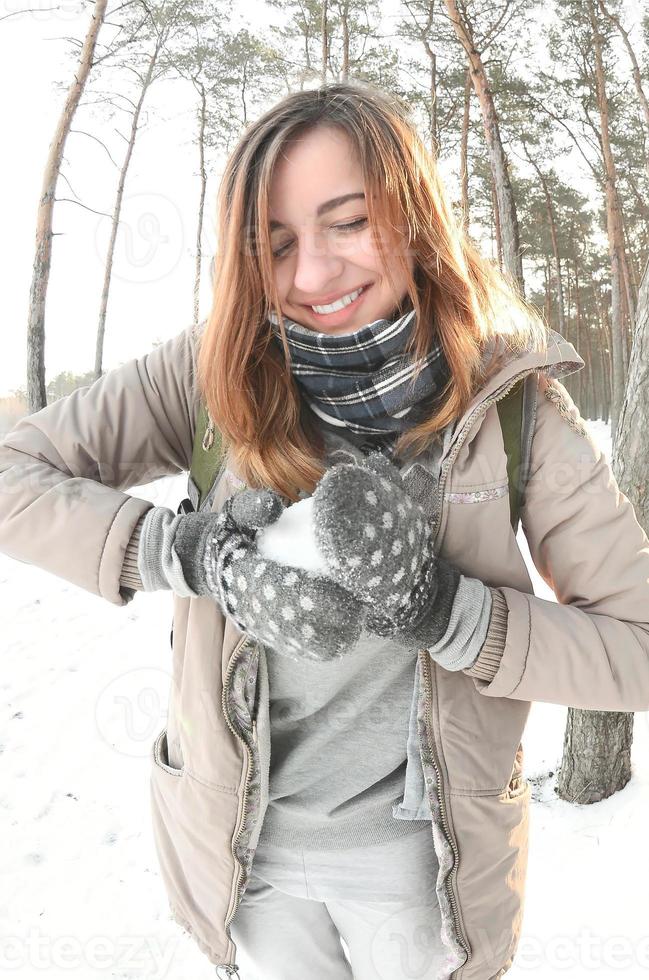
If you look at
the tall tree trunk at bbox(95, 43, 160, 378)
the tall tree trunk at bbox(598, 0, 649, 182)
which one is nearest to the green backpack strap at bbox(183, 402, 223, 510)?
the tall tree trunk at bbox(95, 43, 160, 378)

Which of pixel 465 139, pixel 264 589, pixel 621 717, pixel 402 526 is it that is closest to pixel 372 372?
pixel 402 526

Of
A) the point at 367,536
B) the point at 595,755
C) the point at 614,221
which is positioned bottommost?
the point at 595,755

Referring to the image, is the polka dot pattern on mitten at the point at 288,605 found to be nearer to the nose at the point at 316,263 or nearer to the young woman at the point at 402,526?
the young woman at the point at 402,526

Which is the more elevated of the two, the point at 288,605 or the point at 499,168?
the point at 499,168

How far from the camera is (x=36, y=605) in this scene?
582cm

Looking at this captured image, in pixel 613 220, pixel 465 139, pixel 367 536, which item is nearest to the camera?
pixel 367 536

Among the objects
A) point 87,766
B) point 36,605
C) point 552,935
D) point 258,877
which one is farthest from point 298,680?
point 36,605

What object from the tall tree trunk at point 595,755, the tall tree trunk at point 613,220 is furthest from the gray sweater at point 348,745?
the tall tree trunk at point 613,220

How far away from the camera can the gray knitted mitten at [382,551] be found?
91 cm

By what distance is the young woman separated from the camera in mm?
1111

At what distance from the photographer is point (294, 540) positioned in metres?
0.98

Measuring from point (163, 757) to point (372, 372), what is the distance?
98cm

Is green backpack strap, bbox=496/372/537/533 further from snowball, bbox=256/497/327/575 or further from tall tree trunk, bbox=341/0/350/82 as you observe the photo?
tall tree trunk, bbox=341/0/350/82

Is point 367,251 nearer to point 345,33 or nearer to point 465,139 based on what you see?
point 345,33
